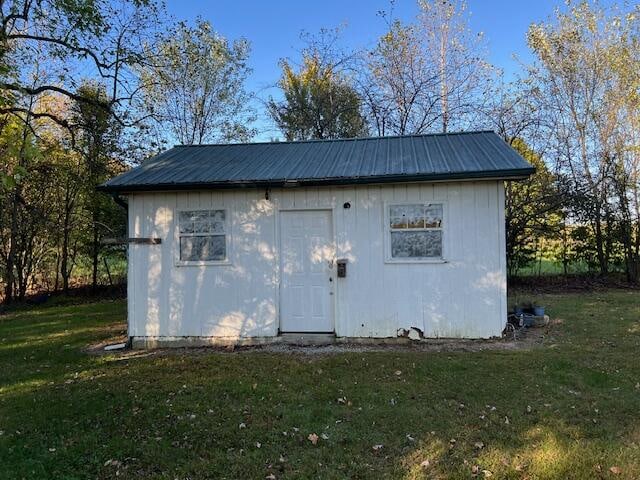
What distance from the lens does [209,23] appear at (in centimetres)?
1554

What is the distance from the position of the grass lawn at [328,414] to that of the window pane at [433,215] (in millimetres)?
1849

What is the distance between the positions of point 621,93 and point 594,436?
13.2 m

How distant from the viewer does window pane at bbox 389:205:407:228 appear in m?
6.75

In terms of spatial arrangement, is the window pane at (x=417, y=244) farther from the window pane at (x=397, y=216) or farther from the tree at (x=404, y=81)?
the tree at (x=404, y=81)

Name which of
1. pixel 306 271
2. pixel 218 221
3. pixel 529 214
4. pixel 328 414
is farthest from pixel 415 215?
pixel 529 214

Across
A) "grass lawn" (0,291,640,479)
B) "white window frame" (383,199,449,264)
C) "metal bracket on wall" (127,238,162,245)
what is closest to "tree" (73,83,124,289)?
"metal bracket on wall" (127,238,162,245)

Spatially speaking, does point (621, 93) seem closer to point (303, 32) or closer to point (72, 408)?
point (303, 32)

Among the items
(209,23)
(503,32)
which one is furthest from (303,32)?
(503,32)

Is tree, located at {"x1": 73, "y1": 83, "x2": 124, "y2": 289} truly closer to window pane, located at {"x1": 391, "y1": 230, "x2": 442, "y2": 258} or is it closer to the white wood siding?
the white wood siding

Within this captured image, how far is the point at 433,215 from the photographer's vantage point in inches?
263

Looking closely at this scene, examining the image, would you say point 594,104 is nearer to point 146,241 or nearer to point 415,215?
point 415,215

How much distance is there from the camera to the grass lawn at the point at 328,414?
A: 3.22 meters

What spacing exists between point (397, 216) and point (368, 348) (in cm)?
192

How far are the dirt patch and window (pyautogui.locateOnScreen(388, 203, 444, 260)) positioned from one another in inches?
48.8
